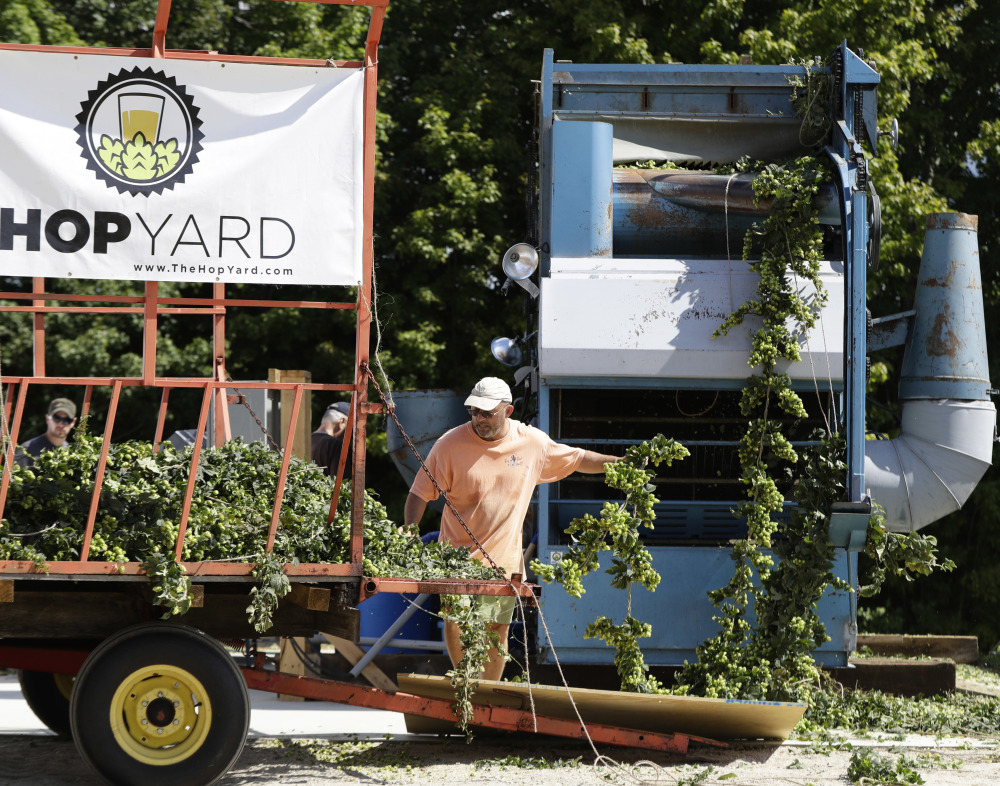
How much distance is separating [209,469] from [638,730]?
92.9 inches

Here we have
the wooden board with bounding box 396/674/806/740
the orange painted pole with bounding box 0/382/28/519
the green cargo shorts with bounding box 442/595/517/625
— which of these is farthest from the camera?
the green cargo shorts with bounding box 442/595/517/625

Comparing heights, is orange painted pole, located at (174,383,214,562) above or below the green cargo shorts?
above

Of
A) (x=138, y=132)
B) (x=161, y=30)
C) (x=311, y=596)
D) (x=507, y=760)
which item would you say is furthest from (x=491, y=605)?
(x=161, y=30)

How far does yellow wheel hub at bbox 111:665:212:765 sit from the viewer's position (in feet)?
15.5

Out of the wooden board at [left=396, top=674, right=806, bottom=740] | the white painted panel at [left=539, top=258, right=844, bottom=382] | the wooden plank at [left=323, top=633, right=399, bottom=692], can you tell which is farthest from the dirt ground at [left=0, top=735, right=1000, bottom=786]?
the white painted panel at [left=539, top=258, right=844, bottom=382]

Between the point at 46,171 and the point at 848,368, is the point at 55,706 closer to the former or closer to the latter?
the point at 46,171

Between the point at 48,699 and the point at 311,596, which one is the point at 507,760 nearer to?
the point at 311,596

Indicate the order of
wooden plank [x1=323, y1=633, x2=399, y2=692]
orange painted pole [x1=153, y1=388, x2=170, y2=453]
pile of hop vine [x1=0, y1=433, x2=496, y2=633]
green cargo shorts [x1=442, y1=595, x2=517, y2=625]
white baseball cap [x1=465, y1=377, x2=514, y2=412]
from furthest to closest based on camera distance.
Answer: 1. wooden plank [x1=323, y1=633, x2=399, y2=692]
2. white baseball cap [x1=465, y1=377, x2=514, y2=412]
3. green cargo shorts [x1=442, y1=595, x2=517, y2=625]
4. orange painted pole [x1=153, y1=388, x2=170, y2=453]
5. pile of hop vine [x1=0, y1=433, x2=496, y2=633]

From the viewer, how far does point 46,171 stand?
4.83m

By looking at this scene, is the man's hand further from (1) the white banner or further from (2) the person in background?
(2) the person in background

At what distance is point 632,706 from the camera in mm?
5547

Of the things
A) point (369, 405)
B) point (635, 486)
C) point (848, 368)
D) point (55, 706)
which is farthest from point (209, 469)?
point (848, 368)

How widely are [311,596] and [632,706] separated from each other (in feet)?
5.40

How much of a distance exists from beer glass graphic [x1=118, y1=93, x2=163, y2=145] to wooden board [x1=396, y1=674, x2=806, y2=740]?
268 centimetres
